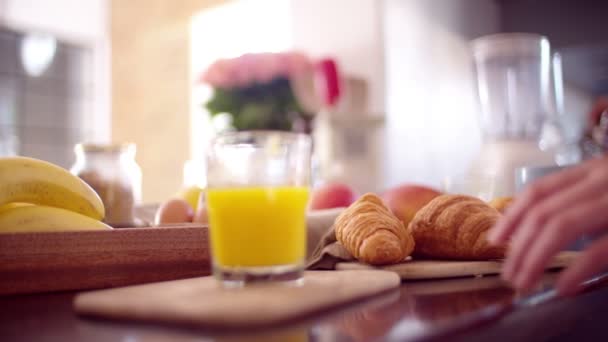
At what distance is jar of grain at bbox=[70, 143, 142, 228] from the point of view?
1007mm

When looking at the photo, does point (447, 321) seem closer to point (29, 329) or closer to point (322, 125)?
point (29, 329)

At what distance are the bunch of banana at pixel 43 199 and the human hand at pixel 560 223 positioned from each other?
0.42 metres

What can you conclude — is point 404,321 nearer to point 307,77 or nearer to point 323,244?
point 323,244

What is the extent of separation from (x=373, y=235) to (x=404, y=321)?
242 mm

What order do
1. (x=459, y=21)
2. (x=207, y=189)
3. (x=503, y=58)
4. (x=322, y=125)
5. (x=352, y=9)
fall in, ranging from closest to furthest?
1. (x=207, y=189)
2. (x=503, y=58)
3. (x=322, y=125)
4. (x=352, y=9)
5. (x=459, y=21)

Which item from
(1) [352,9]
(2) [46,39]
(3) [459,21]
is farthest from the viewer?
(2) [46,39]

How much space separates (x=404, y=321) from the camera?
429 mm

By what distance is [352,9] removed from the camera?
103 inches

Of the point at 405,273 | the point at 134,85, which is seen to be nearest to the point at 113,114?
the point at 134,85

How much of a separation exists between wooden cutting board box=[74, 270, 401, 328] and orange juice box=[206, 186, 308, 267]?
26 mm

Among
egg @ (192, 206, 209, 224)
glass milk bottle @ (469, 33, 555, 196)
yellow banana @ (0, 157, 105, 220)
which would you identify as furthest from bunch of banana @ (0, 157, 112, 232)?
glass milk bottle @ (469, 33, 555, 196)

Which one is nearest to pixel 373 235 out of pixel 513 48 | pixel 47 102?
pixel 513 48

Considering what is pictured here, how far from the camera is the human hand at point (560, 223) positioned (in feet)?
1.57

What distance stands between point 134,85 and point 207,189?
352cm
